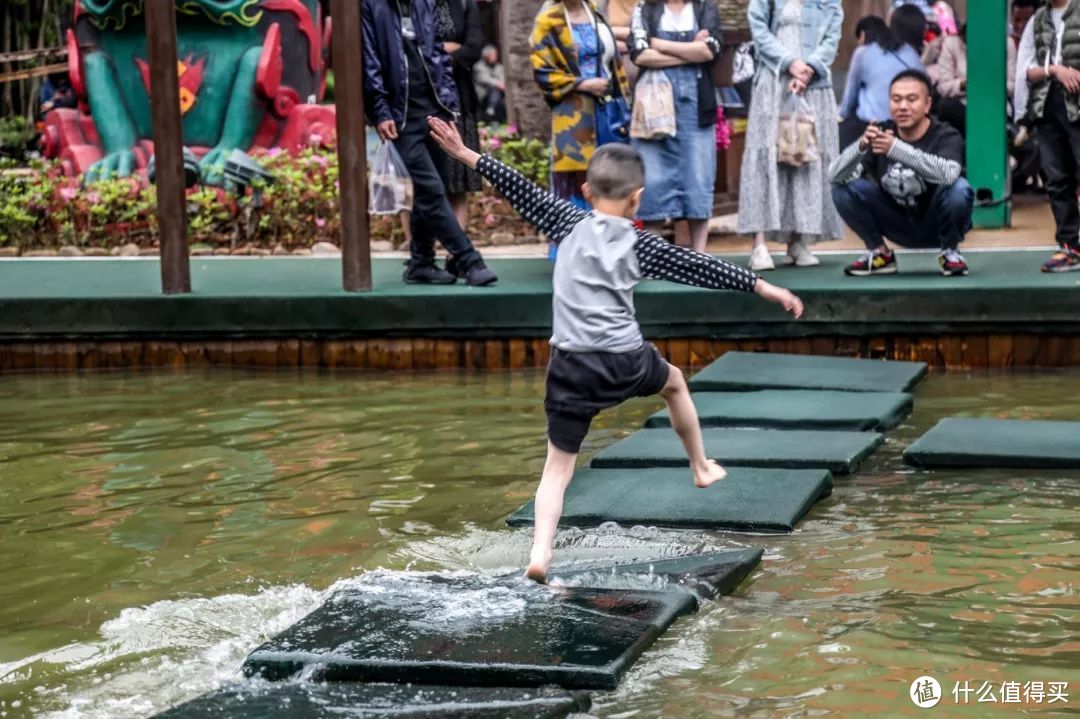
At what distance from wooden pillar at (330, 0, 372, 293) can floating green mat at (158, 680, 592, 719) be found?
5173 millimetres

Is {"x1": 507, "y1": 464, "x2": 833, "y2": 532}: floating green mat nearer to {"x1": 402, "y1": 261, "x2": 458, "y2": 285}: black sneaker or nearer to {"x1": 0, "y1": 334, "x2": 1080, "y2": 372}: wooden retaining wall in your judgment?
{"x1": 0, "y1": 334, "x2": 1080, "y2": 372}: wooden retaining wall

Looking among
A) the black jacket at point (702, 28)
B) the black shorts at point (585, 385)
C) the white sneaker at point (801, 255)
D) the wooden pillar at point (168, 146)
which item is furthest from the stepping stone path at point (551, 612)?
the wooden pillar at point (168, 146)

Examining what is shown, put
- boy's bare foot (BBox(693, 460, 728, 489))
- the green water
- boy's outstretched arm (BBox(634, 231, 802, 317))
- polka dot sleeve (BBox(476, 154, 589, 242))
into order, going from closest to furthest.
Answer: the green water < boy's outstretched arm (BBox(634, 231, 802, 317)) < polka dot sleeve (BBox(476, 154, 589, 242)) < boy's bare foot (BBox(693, 460, 728, 489))

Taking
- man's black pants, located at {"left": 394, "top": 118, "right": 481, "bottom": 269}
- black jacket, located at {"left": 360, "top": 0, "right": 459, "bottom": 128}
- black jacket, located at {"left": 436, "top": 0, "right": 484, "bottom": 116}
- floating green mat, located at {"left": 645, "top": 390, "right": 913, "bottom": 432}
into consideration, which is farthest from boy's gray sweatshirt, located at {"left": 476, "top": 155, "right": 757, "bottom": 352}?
black jacket, located at {"left": 436, "top": 0, "right": 484, "bottom": 116}

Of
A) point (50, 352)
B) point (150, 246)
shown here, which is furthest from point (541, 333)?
point (150, 246)

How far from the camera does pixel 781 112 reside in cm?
955

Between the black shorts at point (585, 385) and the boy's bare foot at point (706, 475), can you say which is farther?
the boy's bare foot at point (706, 475)

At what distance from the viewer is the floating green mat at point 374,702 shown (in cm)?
393

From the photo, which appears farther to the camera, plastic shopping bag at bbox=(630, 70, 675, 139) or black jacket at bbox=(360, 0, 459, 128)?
plastic shopping bag at bbox=(630, 70, 675, 139)

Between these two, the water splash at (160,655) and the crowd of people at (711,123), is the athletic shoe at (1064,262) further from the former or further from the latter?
the water splash at (160,655)

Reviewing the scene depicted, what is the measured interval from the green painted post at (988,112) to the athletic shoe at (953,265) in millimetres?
2718

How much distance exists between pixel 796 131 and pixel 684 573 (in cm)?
495

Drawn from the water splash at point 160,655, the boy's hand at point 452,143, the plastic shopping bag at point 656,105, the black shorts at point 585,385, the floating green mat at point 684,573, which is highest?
the plastic shopping bag at point 656,105

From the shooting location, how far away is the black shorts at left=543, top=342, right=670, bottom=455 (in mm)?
4988
